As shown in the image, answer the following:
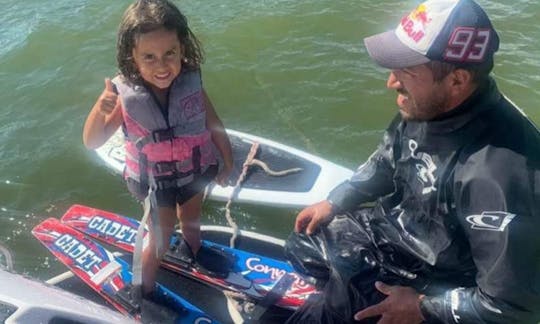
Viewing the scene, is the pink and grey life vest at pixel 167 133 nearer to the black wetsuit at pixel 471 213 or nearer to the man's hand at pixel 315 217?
the man's hand at pixel 315 217

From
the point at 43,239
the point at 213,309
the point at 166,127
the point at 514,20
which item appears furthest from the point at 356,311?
the point at 514,20

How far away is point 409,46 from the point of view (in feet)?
8.12

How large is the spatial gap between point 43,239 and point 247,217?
164cm

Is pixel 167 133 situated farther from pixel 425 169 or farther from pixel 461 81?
pixel 461 81

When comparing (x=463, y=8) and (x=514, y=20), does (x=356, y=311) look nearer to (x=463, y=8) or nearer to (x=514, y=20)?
(x=463, y=8)

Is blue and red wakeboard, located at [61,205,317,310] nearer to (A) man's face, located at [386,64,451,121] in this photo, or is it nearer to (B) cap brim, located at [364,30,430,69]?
(A) man's face, located at [386,64,451,121]

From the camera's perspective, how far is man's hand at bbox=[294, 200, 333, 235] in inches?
133

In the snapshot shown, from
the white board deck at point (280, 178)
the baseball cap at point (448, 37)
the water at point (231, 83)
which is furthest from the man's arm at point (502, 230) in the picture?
the water at point (231, 83)

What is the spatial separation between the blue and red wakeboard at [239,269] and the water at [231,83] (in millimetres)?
491

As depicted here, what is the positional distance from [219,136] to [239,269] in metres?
0.99

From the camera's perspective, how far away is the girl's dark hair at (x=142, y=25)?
2873mm

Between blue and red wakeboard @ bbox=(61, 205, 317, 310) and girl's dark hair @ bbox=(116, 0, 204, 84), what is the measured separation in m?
1.49

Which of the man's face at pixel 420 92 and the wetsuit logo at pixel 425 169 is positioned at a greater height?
the man's face at pixel 420 92

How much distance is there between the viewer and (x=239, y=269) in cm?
393
